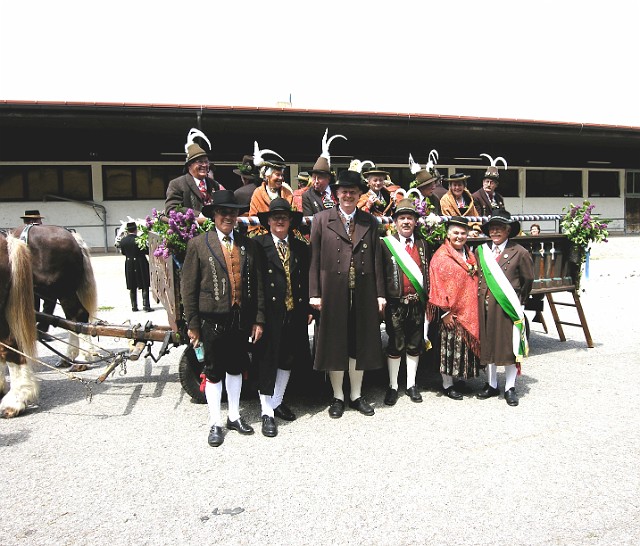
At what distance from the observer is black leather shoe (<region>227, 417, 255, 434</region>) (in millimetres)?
4301

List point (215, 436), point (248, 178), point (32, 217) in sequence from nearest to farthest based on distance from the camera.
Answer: point (215, 436), point (248, 178), point (32, 217)

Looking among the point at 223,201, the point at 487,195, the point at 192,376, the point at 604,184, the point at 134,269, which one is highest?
the point at 604,184

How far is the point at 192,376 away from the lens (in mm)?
5051

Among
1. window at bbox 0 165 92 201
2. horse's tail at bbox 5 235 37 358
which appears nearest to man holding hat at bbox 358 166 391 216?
horse's tail at bbox 5 235 37 358

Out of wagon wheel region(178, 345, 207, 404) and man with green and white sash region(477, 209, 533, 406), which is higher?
man with green and white sash region(477, 209, 533, 406)

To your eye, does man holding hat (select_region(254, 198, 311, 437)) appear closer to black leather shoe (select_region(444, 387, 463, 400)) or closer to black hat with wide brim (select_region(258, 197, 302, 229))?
black hat with wide brim (select_region(258, 197, 302, 229))

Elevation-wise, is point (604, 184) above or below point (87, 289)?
above

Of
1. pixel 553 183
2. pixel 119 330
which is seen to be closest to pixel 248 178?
pixel 119 330

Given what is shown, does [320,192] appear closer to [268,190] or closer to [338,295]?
[268,190]

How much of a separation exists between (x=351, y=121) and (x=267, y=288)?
13.0 m

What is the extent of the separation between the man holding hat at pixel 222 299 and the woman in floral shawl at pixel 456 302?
5.65ft

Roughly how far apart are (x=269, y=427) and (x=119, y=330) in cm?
202

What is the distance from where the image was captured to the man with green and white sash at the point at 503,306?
4930 millimetres

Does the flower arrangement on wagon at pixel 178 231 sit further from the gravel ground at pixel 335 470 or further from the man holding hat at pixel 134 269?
the man holding hat at pixel 134 269
